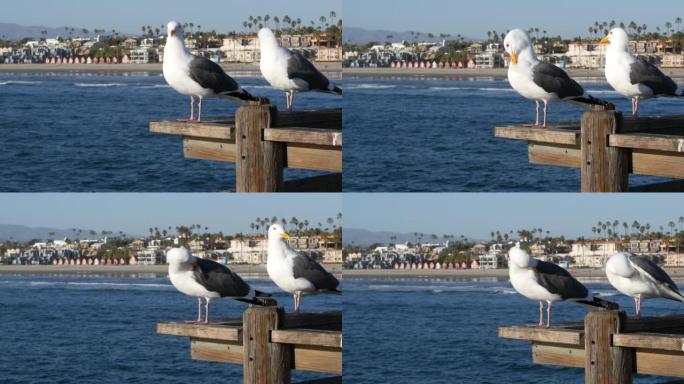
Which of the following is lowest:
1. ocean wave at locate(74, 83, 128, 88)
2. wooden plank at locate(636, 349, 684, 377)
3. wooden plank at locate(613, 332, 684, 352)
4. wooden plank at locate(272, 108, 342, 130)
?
wooden plank at locate(636, 349, 684, 377)

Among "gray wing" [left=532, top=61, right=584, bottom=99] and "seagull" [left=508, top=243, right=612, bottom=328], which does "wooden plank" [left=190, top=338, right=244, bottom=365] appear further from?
"gray wing" [left=532, top=61, right=584, bottom=99]

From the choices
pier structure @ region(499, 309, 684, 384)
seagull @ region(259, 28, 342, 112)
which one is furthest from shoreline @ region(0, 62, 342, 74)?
pier structure @ region(499, 309, 684, 384)

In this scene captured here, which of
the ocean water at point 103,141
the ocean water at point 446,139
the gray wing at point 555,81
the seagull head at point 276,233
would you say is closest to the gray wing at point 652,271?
the gray wing at point 555,81

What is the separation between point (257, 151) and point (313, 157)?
1.82 feet

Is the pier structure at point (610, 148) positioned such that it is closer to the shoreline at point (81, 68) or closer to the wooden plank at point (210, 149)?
the wooden plank at point (210, 149)

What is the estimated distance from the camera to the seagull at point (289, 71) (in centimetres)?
1723

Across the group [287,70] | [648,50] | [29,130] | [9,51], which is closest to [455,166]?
[29,130]

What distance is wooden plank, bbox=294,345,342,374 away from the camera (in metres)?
14.5

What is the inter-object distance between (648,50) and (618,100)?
51439 mm

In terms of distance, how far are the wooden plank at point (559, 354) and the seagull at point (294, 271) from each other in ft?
7.59

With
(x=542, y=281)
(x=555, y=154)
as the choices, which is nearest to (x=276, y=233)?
(x=542, y=281)

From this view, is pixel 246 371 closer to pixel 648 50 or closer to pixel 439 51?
pixel 648 50

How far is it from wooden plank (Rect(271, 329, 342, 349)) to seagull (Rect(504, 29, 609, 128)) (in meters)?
3.36

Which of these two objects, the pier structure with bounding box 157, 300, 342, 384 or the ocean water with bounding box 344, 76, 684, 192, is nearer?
the pier structure with bounding box 157, 300, 342, 384
